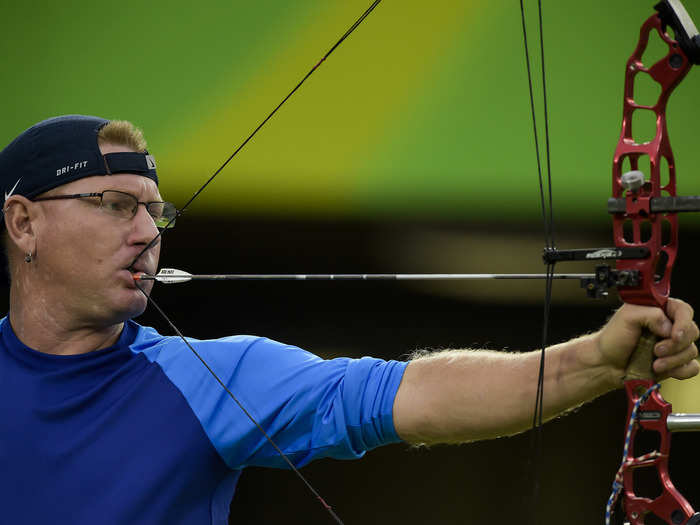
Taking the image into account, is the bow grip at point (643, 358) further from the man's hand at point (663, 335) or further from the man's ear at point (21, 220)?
the man's ear at point (21, 220)

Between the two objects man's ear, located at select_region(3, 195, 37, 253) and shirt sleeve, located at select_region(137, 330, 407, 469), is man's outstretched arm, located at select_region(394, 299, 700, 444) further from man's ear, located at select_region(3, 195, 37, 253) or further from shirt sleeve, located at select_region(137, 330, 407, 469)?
man's ear, located at select_region(3, 195, 37, 253)

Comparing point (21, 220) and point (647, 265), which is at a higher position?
point (21, 220)

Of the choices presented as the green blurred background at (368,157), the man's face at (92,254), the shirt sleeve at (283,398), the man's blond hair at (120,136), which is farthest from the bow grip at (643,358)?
the green blurred background at (368,157)

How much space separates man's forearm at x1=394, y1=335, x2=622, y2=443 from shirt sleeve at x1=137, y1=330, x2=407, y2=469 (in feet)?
0.12

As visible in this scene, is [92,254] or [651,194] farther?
[92,254]

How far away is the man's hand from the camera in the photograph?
1.04m

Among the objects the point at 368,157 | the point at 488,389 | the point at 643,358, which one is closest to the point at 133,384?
the point at 488,389

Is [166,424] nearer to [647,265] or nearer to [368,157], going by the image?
[647,265]

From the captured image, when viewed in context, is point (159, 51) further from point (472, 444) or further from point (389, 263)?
Answer: point (472, 444)

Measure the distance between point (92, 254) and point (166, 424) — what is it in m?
0.32

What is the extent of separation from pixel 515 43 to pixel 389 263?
2.41ft

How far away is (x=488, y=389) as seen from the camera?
1.20 metres

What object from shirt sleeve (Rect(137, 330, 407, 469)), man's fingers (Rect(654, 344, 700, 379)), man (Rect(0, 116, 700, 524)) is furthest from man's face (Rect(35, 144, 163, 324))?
man's fingers (Rect(654, 344, 700, 379))

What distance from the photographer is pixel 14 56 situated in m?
2.29
